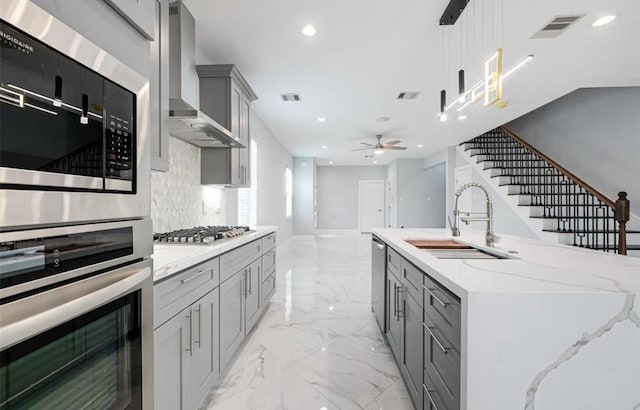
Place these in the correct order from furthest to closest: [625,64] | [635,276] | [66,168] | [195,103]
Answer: [625,64] < [195,103] < [635,276] < [66,168]

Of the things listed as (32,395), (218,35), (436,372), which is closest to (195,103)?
(218,35)

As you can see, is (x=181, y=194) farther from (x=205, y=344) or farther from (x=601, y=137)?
(x=601, y=137)

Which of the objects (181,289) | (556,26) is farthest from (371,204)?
(181,289)

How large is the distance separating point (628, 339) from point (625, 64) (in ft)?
14.2

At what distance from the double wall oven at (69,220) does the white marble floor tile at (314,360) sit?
1.17m

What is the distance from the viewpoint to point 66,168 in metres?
0.72

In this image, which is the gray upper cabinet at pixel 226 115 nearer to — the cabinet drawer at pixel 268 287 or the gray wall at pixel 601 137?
the cabinet drawer at pixel 268 287

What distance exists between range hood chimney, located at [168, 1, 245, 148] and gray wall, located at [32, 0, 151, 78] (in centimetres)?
106

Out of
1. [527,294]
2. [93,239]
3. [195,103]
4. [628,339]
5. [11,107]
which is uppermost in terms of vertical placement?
[195,103]

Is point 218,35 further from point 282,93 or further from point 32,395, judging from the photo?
point 32,395

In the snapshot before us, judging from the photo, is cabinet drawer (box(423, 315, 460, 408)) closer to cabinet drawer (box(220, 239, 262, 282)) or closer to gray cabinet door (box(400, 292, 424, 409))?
gray cabinet door (box(400, 292, 424, 409))

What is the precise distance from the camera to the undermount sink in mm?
1920

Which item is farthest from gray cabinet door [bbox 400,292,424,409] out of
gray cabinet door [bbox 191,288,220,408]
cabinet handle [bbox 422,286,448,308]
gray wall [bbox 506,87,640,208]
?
gray wall [bbox 506,87,640,208]

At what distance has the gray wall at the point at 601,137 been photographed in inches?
199
